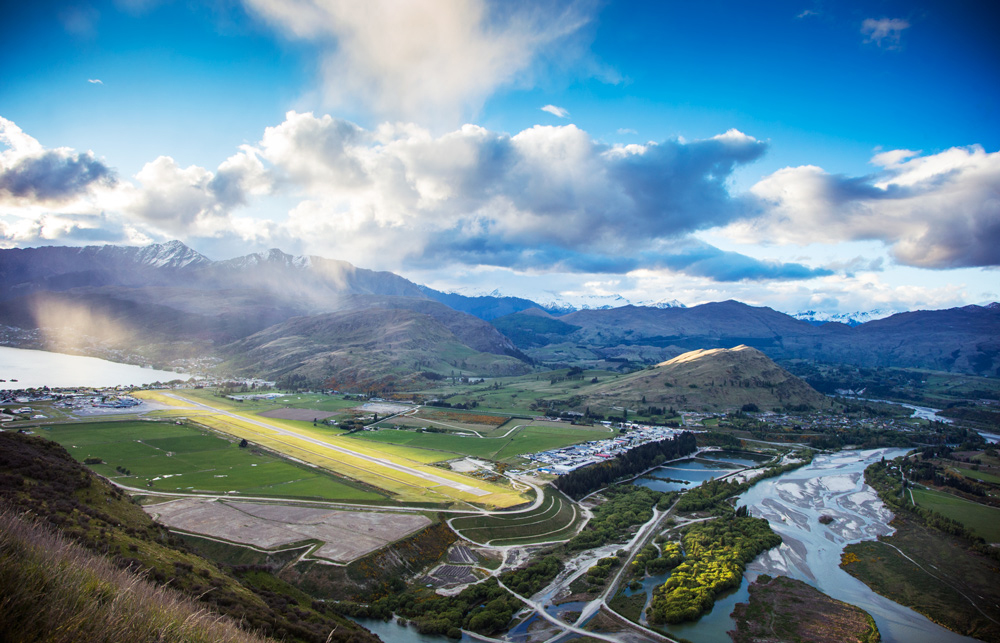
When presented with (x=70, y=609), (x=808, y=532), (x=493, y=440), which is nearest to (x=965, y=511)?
(x=808, y=532)

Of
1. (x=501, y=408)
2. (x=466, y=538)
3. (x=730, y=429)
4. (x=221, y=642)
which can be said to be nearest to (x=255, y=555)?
(x=466, y=538)

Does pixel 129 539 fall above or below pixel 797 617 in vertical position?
above

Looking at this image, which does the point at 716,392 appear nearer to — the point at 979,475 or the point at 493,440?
the point at 979,475

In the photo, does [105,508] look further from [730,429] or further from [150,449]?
[730,429]

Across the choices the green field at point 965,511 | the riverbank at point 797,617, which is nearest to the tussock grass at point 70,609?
the riverbank at point 797,617

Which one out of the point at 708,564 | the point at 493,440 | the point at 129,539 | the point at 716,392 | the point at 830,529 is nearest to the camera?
the point at 129,539

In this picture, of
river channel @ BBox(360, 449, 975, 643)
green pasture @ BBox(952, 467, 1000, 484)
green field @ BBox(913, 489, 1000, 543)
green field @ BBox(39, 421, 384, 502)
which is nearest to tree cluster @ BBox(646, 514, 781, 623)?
river channel @ BBox(360, 449, 975, 643)
